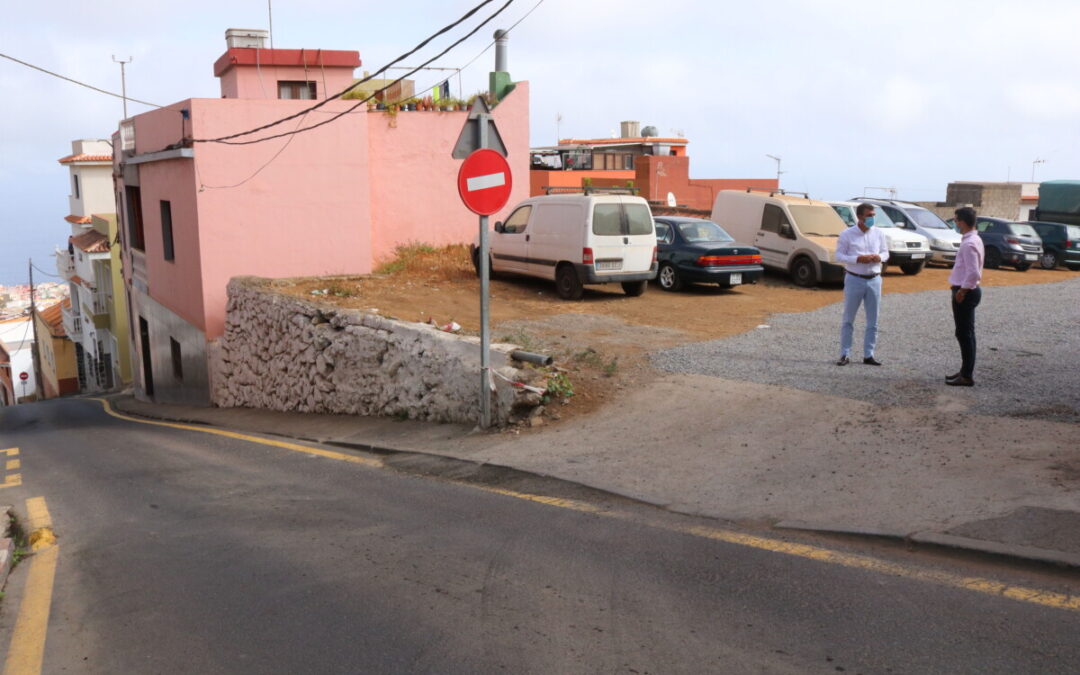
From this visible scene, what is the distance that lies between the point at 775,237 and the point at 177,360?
560 inches

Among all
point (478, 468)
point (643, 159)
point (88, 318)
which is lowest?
point (88, 318)

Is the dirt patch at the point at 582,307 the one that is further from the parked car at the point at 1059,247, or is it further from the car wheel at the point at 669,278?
the parked car at the point at 1059,247

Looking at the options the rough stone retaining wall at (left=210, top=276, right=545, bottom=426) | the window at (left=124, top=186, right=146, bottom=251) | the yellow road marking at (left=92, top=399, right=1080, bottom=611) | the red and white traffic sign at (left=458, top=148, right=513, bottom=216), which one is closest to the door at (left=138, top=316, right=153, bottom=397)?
the window at (left=124, top=186, right=146, bottom=251)

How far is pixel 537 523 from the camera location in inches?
265

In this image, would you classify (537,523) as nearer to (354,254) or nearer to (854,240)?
(854,240)

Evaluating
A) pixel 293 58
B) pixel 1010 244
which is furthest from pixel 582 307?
pixel 1010 244

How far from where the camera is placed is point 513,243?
60.2ft

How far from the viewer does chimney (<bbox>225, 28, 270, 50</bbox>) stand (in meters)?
22.9

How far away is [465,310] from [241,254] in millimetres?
5178

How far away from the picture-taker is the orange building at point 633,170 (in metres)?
31.4

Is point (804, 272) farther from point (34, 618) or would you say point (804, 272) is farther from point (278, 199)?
point (34, 618)

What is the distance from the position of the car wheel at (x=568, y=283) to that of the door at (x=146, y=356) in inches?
549

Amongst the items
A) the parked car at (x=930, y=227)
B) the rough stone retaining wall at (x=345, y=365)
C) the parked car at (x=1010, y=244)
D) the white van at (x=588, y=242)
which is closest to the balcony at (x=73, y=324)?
the rough stone retaining wall at (x=345, y=365)

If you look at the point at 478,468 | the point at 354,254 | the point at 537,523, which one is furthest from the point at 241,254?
the point at 537,523
